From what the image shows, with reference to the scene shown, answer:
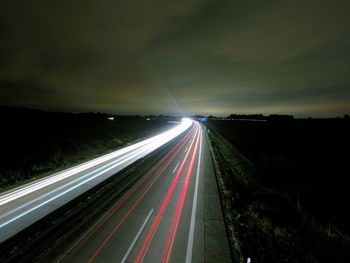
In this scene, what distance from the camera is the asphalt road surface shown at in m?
6.64

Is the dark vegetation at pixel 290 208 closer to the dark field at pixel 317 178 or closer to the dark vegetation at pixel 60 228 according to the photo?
the dark field at pixel 317 178

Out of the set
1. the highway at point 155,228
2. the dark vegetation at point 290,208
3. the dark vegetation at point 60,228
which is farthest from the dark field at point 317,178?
the dark vegetation at point 60,228

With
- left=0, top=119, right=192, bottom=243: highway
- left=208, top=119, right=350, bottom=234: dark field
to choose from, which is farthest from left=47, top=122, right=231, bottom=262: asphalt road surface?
left=208, top=119, right=350, bottom=234: dark field

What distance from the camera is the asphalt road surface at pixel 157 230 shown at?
21.8 feet

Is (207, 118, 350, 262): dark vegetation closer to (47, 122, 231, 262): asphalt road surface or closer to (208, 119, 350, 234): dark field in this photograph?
(208, 119, 350, 234): dark field

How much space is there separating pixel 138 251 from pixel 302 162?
78.7ft

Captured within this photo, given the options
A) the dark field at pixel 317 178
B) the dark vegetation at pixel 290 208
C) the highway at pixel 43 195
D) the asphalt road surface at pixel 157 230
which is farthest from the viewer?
A: the dark field at pixel 317 178

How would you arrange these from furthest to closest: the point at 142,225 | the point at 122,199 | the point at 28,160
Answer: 1. the point at 28,160
2. the point at 122,199
3. the point at 142,225

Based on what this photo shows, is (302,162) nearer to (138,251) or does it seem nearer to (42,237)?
(138,251)

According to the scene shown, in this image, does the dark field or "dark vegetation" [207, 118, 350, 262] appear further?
the dark field

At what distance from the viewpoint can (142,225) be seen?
844 centimetres

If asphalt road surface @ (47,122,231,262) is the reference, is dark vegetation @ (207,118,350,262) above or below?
below

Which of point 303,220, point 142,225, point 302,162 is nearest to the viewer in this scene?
point 142,225

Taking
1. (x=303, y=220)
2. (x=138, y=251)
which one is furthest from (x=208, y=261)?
(x=303, y=220)
